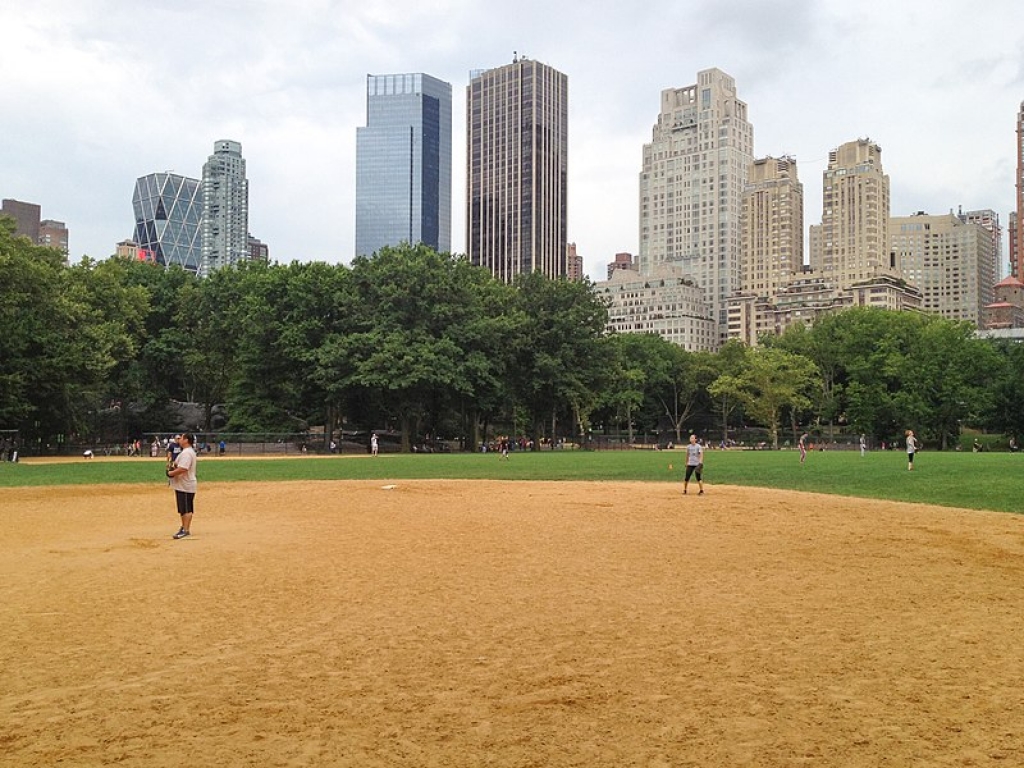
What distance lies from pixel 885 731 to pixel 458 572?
22.9 feet

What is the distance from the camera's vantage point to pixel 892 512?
750 inches

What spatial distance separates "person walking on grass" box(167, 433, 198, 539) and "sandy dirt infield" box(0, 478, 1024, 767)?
65 cm

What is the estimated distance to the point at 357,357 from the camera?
59594 mm

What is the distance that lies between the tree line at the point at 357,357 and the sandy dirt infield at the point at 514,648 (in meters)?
43.2

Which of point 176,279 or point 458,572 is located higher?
point 176,279

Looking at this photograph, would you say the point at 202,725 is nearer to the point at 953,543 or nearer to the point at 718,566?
the point at 718,566

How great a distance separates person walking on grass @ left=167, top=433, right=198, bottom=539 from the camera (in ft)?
49.9

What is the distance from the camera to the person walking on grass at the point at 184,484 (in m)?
15.2

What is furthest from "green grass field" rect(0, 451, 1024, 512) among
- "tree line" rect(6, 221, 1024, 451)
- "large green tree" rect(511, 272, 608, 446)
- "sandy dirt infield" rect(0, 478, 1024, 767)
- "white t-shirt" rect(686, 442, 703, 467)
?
"large green tree" rect(511, 272, 608, 446)

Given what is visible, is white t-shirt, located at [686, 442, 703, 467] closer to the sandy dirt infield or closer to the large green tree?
the sandy dirt infield

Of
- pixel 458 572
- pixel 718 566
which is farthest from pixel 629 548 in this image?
pixel 458 572

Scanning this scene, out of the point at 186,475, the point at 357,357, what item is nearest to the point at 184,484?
the point at 186,475

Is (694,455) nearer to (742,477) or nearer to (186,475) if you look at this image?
(742,477)

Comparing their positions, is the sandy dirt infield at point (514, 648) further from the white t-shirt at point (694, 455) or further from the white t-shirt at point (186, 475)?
the white t-shirt at point (694, 455)
